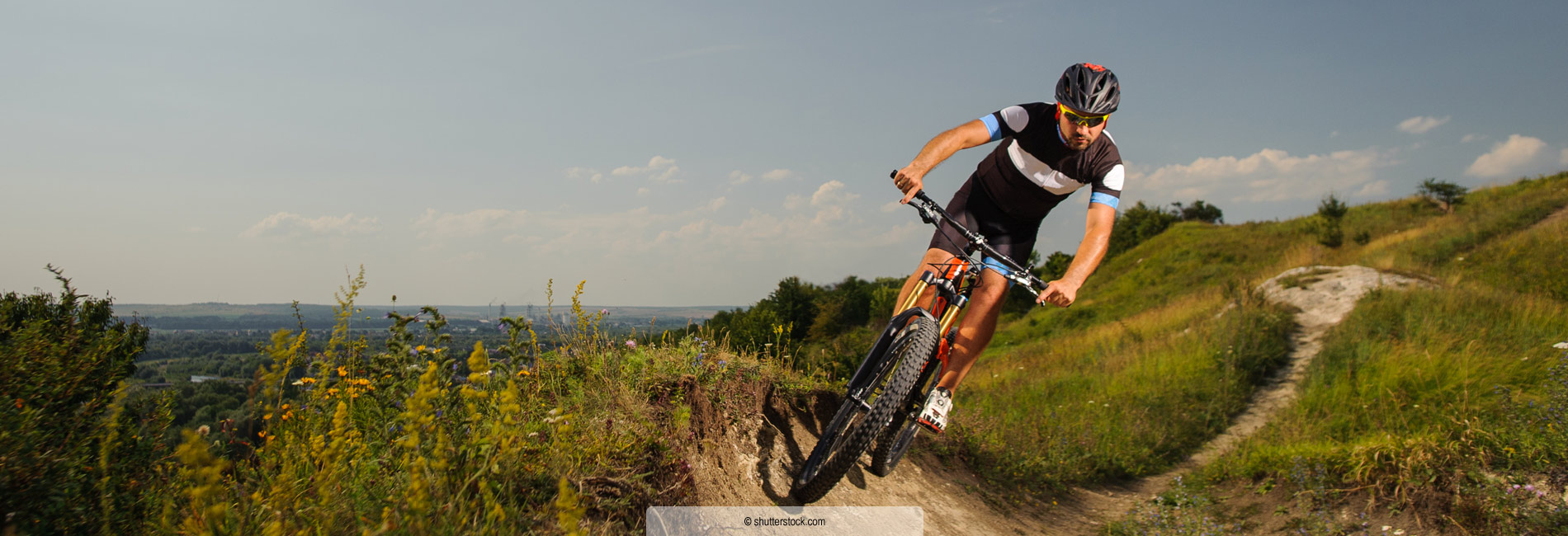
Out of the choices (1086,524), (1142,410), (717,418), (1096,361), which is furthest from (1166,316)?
(717,418)

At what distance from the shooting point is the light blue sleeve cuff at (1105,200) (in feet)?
15.8

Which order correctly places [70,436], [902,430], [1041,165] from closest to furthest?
1. [70,436]
2. [1041,165]
3. [902,430]

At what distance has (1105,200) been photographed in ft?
15.8

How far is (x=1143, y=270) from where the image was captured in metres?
41.0

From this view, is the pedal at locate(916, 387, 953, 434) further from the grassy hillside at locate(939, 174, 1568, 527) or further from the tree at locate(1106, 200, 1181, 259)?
the tree at locate(1106, 200, 1181, 259)

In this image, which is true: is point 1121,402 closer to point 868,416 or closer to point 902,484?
point 902,484

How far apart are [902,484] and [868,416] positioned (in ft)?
6.46

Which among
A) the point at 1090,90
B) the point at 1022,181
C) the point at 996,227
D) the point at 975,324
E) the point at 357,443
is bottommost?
the point at 357,443

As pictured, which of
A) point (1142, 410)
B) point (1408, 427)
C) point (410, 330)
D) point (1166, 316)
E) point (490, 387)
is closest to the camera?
point (410, 330)

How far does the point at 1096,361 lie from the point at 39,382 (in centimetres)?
→ 1571

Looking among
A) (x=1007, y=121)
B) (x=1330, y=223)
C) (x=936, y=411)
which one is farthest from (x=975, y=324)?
(x=1330, y=223)

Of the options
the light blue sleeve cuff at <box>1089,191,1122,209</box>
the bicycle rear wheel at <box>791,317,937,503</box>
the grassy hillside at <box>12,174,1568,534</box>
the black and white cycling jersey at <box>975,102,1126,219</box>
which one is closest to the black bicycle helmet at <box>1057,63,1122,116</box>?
the black and white cycling jersey at <box>975,102,1126,219</box>

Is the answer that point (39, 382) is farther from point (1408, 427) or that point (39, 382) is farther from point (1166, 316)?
point (1166, 316)

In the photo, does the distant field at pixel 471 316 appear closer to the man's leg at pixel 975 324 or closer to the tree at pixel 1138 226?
the man's leg at pixel 975 324
